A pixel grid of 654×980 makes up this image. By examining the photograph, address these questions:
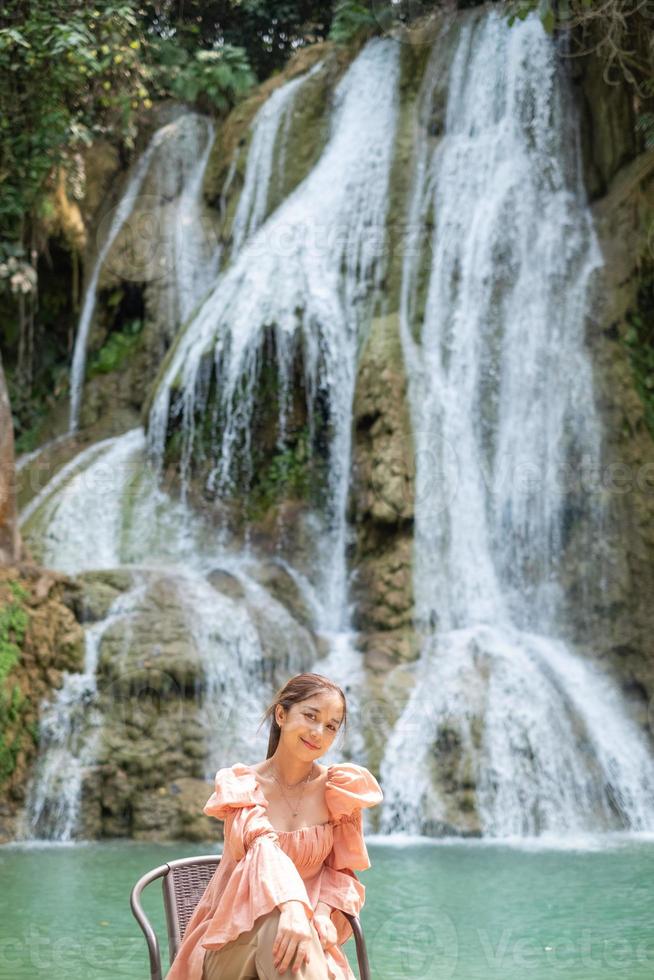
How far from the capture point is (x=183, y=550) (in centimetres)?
1246

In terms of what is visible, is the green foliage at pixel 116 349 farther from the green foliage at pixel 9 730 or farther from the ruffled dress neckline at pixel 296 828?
the ruffled dress neckline at pixel 296 828

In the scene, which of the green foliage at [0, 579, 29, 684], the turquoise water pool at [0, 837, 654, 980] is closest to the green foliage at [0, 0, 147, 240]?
the green foliage at [0, 579, 29, 684]

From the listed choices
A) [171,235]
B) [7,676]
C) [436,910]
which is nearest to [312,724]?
[436,910]

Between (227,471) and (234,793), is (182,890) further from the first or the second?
(227,471)

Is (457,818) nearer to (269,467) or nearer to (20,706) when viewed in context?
(20,706)

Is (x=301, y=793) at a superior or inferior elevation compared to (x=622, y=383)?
inferior

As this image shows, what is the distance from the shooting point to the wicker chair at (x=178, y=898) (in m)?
A: 2.86

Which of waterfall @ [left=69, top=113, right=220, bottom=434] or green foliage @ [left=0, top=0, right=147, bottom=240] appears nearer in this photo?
green foliage @ [left=0, top=0, right=147, bottom=240]

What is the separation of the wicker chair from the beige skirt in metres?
0.23

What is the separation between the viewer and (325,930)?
2.72 meters

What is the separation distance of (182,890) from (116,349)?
45.0 ft

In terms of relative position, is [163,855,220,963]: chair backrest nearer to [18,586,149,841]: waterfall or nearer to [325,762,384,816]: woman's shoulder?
[325,762,384,816]: woman's shoulder

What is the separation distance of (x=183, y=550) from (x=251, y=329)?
2.62 metres

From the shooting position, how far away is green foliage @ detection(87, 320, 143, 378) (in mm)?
16125
